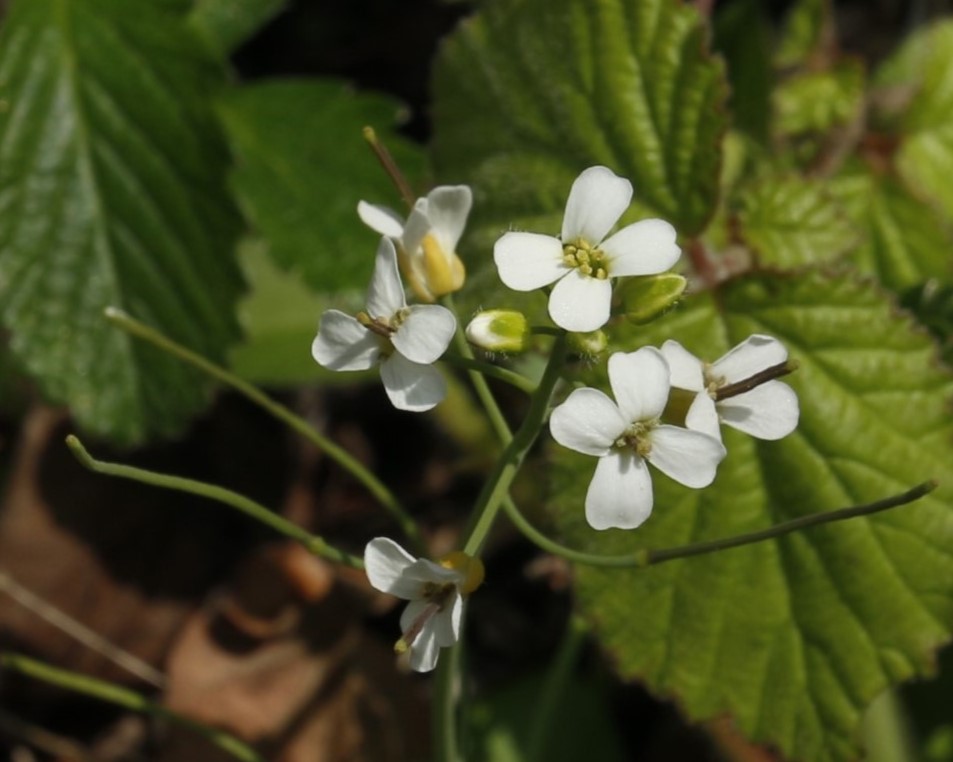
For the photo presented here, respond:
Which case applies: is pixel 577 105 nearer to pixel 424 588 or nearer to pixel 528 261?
pixel 528 261

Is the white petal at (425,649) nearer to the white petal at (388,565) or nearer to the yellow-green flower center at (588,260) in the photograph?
the white petal at (388,565)

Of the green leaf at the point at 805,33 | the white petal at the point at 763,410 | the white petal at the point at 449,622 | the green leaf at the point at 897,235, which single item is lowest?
the green leaf at the point at 897,235

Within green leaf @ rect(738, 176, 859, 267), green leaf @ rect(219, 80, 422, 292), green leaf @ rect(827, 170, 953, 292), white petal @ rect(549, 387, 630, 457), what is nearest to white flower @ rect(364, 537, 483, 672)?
white petal @ rect(549, 387, 630, 457)

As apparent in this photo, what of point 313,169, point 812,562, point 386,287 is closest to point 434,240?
point 386,287

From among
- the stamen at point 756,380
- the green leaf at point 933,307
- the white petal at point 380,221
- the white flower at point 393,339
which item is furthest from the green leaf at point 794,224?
the white flower at point 393,339

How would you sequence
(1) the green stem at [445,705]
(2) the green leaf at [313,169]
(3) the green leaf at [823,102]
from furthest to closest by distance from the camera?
1. (3) the green leaf at [823,102]
2. (2) the green leaf at [313,169]
3. (1) the green stem at [445,705]

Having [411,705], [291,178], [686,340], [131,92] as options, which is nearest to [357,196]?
[291,178]

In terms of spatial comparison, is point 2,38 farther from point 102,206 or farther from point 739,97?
point 739,97
